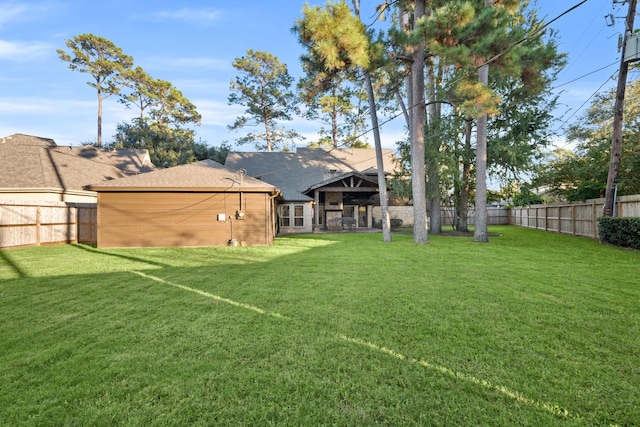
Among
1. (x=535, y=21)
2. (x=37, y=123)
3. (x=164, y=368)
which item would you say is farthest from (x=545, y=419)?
(x=37, y=123)

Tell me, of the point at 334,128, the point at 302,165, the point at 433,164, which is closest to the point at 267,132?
the point at 334,128

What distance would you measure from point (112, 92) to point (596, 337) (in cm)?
3534

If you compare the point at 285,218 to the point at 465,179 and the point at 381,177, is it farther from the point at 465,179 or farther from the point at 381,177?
the point at 465,179

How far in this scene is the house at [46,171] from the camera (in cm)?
1388

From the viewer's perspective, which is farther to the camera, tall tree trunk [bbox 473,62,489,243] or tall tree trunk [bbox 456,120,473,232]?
tall tree trunk [bbox 456,120,473,232]

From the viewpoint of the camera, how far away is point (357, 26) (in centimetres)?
1075

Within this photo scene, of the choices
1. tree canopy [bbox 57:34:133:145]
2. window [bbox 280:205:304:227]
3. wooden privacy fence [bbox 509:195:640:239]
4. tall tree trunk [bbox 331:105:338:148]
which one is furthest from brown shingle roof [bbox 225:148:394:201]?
tree canopy [bbox 57:34:133:145]

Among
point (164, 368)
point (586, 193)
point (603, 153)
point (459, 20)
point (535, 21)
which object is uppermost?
point (535, 21)

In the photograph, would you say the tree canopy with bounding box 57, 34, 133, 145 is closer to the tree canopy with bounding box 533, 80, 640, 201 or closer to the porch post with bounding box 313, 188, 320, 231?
the porch post with bounding box 313, 188, 320, 231

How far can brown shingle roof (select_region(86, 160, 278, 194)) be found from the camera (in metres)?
11.2

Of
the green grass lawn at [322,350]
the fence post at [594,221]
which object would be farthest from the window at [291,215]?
the fence post at [594,221]

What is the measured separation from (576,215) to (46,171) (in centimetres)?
2507

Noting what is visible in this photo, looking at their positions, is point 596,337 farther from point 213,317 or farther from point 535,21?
point 535,21

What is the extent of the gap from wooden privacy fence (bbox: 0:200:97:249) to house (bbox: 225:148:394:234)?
25.2 feet
